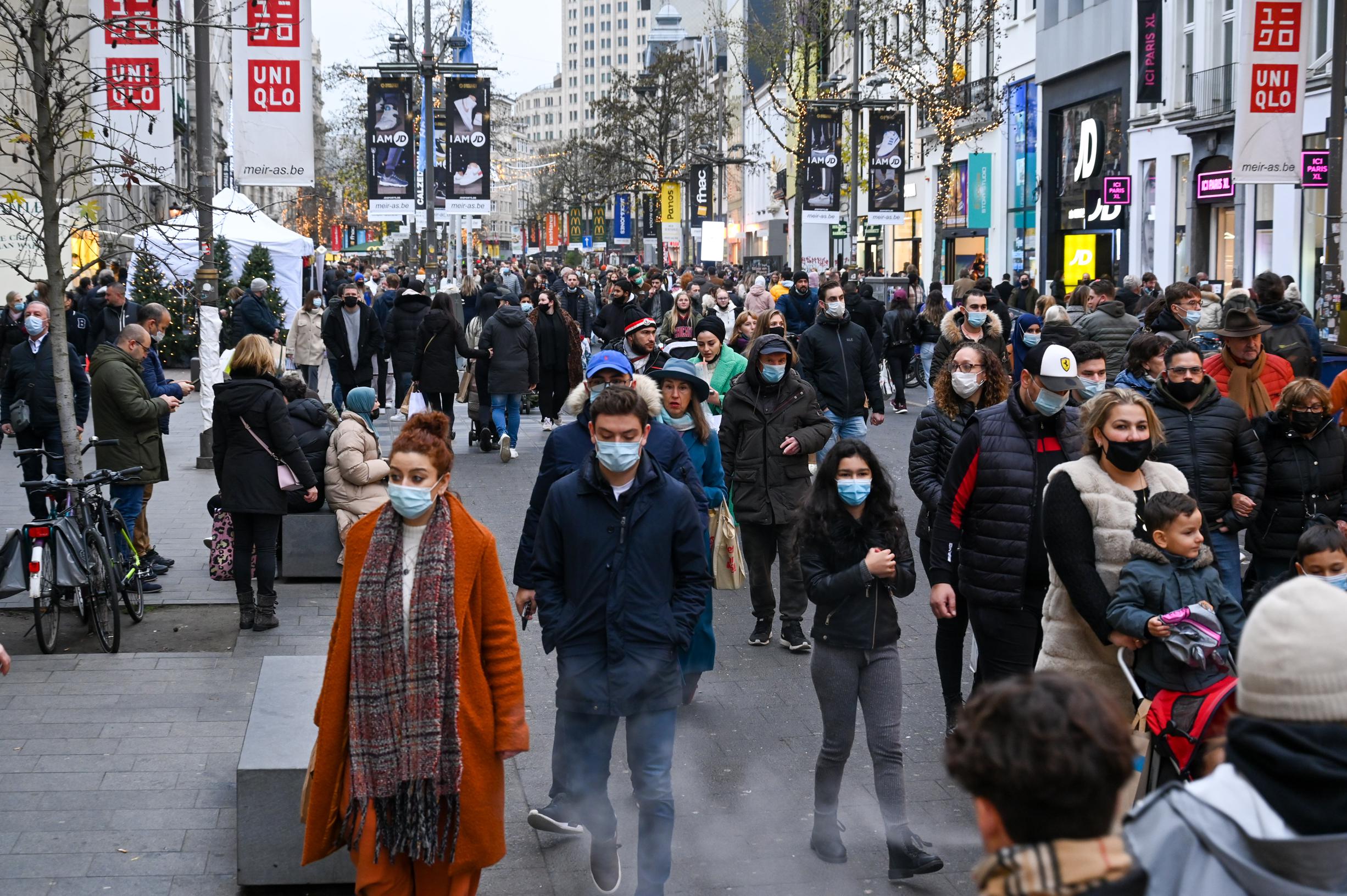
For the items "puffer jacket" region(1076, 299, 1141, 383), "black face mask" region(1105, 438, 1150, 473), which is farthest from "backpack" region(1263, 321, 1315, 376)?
"black face mask" region(1105, 438, 1150, 473)

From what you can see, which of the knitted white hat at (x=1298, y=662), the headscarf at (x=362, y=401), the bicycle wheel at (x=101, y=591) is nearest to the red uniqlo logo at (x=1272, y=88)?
the headscarf at (x=362, y=401)

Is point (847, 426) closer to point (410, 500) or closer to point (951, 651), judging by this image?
point (951, 651)

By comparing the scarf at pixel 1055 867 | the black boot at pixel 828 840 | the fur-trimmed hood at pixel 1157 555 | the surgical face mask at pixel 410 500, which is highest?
the surgical face mask at pixel 410 500

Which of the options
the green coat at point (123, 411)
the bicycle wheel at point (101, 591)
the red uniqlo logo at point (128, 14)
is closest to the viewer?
the bicycle wheel at point (101, 591)

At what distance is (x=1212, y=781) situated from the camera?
243 cm

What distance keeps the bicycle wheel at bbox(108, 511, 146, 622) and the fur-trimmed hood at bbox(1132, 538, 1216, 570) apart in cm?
640

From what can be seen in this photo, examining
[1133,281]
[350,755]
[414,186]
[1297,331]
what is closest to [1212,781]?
[350,755]

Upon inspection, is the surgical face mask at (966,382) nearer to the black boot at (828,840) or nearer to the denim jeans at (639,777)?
the black boot at (828,840)

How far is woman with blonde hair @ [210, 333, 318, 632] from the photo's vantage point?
30.0 ft

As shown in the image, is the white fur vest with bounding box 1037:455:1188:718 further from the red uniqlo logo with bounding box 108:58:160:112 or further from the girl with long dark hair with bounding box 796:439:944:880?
the red uniqlo logo with bounding box 108:58:160:112

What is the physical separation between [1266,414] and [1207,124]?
81.7 ft

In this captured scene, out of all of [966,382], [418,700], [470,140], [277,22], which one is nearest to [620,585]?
[418,700]

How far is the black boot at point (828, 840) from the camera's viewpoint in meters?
5.71

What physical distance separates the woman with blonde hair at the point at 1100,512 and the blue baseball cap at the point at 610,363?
8.19ft
